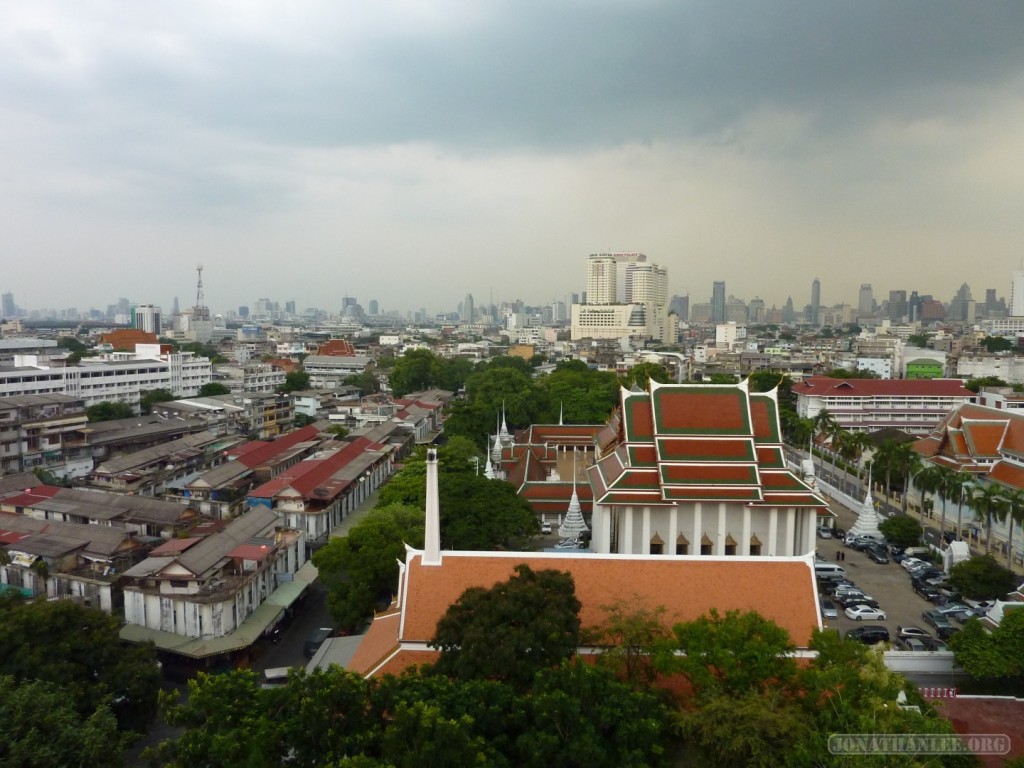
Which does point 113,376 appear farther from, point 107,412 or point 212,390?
point 107,412

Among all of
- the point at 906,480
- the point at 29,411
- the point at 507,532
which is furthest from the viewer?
the point at 29,411

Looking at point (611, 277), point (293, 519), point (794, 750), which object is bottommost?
point (293, 519)

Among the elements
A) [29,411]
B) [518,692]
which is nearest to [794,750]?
[518,692]

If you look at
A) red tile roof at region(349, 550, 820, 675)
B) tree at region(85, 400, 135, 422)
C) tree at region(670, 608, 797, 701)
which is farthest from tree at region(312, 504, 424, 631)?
tree at region(85, 400, 135, 422)

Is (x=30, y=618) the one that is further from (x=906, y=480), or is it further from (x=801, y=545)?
(x=906, y=480)

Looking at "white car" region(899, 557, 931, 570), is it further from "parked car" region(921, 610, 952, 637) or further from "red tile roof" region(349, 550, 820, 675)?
"red tile roof" region(349, 550, 820, 675)

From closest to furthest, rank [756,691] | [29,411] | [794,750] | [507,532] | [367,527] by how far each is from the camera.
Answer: [794,750] → [756,691] → [367,527] → [507,532] → [29,411]

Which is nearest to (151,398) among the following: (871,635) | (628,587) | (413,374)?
(413,374)
